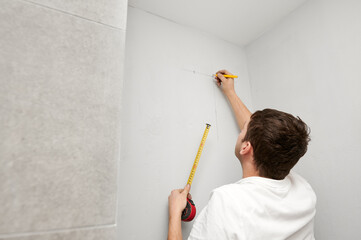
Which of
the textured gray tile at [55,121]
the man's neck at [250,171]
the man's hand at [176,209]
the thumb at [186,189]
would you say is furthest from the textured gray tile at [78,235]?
the man's neck at [250,171]

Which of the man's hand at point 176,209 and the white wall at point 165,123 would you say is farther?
the white wall at point 165,123

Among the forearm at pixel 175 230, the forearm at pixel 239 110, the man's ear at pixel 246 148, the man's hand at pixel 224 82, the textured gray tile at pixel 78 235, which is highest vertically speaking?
the man's hand at pixel 224 82

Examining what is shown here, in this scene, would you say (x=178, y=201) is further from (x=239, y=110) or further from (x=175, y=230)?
(x=239, y=110)

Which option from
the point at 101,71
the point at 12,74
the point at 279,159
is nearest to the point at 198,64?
the point at 279,159

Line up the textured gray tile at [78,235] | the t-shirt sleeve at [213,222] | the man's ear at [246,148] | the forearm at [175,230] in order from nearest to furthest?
1. the textured gray tile at [78,235]
2. the t-shirt sleeve at [213,222]
3. the forearm at [175,230]
4. the man's ear at [246,148]

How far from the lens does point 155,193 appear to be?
989 mm

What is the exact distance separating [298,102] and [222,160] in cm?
59

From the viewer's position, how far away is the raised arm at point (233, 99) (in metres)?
1.27

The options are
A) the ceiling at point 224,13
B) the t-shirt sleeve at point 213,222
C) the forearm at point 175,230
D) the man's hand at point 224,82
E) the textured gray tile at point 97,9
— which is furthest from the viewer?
the man's hand at point 224,82

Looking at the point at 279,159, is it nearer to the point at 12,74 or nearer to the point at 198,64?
the point at 198,64

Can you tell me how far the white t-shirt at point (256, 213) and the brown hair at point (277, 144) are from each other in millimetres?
76

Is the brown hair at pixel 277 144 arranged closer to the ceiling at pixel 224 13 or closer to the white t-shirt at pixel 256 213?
the white t-shirt at pixel 256 213

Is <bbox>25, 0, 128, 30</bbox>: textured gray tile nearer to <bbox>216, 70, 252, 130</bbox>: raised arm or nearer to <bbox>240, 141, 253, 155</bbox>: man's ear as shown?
<bbox>240, 141, 253, 155</bbox>: man's ear

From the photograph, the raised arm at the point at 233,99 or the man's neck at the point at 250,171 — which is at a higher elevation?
the raised arm at the point at 233,99
